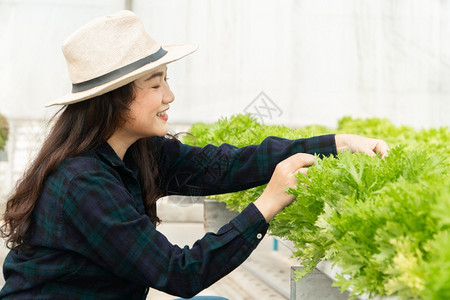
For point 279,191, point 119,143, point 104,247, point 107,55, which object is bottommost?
point 104,247

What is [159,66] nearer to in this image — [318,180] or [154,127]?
[154,127]

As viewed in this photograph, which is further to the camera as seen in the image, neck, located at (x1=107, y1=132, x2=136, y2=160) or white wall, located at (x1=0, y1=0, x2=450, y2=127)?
white wall, located at (x1=0, y1=0, x2=450, y2=127)

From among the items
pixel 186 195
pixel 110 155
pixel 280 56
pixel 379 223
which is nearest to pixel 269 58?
pixel 280 56

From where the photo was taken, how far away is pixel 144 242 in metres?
1.98

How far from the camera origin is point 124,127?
2.32 meters

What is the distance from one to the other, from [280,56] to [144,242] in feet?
27.4

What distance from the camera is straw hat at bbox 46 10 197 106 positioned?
7.32ft

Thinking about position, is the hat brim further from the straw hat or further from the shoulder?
the shoulder

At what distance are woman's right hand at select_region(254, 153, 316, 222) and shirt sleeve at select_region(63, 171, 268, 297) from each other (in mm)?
37

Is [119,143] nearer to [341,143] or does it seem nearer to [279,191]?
[279,191]

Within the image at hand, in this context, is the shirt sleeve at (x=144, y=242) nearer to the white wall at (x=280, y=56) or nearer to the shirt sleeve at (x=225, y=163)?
the shirt sleeve at (x=225, y=163)

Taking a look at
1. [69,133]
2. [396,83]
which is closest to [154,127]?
[69,133]

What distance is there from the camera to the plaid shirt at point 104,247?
199 cm

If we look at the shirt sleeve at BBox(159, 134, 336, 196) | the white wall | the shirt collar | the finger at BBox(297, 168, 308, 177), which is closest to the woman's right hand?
the finger at BBox(297, 168, 308, 177)
